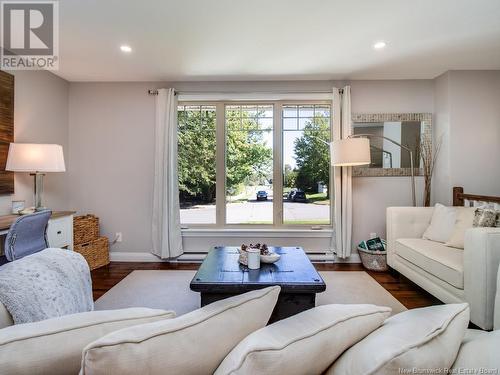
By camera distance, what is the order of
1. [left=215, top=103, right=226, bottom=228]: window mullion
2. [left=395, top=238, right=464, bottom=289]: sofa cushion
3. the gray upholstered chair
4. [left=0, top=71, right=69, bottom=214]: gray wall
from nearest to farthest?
1. the gray upholstered chair
2. [left=395, top=238, right=464, bottom=289]: sofa cushion
3. [left=0, top=71, right=69, bottom=214]: gray wall
4. [left=215, top=103, right=226, bottom=228]: window mullion

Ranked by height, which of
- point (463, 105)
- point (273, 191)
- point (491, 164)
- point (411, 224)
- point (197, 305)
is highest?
point (463, 105)

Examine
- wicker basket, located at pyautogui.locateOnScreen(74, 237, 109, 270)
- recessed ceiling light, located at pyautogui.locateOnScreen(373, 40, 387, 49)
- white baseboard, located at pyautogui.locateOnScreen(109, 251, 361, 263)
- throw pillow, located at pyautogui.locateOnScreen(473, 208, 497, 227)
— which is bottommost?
white baseboard, located at pyautogui.locateOnScreen(109, 251, 361, 263)

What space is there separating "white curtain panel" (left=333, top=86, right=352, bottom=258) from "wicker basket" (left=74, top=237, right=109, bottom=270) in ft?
10.1

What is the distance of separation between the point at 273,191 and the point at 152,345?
3.54m

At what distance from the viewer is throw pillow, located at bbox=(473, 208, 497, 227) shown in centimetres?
248

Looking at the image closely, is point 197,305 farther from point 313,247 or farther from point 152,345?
point 152,345

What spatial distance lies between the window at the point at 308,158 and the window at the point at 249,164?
241 millimetres

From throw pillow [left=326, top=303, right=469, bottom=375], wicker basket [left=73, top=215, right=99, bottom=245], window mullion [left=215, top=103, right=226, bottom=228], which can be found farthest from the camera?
window mullion [left=215, top=103, right=226, bottom=228]

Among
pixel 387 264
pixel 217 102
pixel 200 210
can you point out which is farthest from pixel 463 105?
pixel 200 210

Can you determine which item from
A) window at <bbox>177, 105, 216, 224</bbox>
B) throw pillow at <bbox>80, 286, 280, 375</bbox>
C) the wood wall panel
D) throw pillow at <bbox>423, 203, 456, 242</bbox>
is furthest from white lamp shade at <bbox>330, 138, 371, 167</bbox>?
the wood wall panel

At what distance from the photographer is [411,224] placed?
3.17m

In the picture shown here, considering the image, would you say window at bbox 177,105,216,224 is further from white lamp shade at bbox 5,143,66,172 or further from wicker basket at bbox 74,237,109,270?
white lamp shade at bbox 5,143,66,172

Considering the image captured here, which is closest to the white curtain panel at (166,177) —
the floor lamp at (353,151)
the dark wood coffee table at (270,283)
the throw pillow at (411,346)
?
the dark wood coffee table at (270,283)

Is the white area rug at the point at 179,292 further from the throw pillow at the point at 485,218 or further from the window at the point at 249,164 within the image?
the window at the point at 249,164
